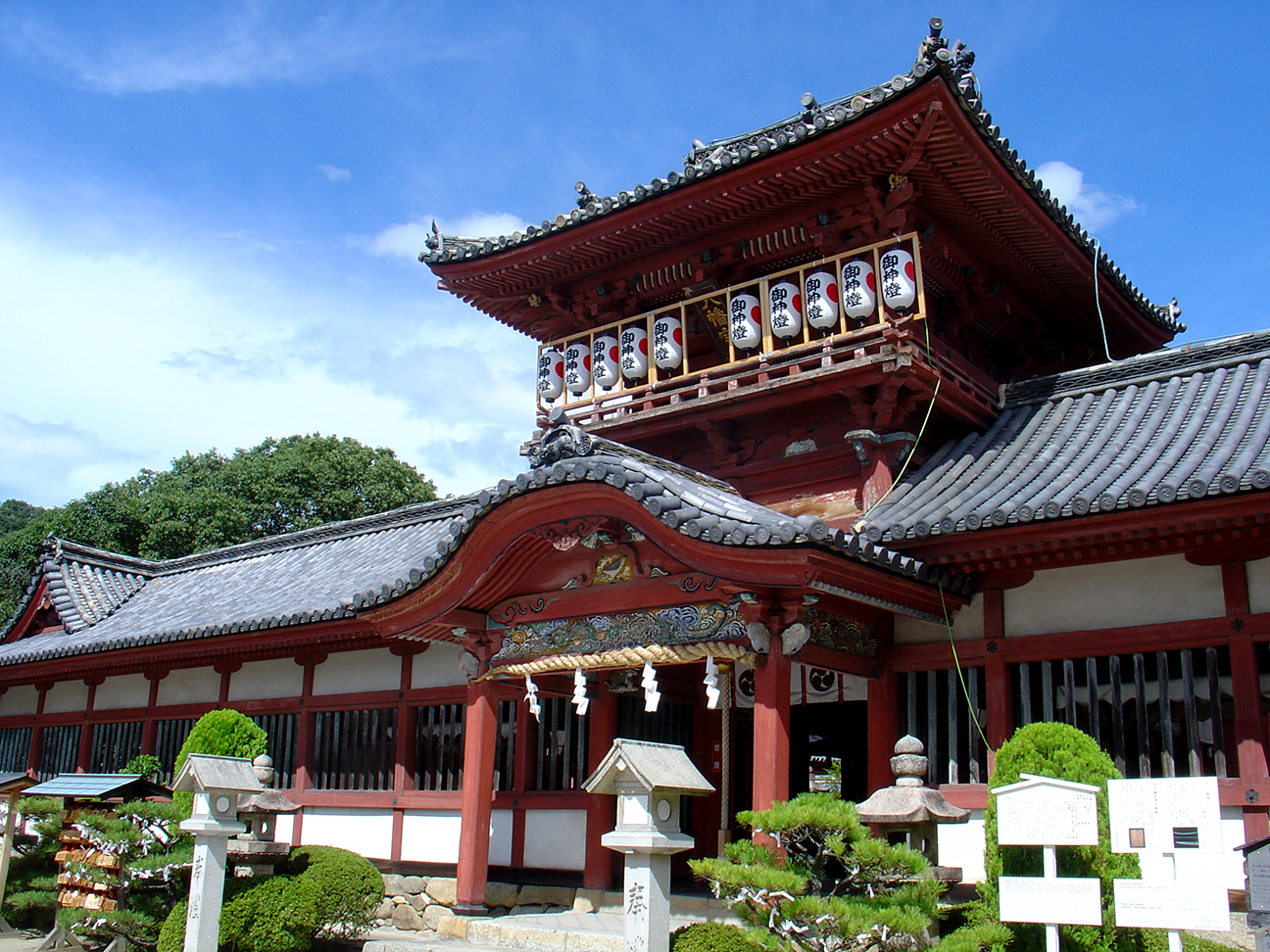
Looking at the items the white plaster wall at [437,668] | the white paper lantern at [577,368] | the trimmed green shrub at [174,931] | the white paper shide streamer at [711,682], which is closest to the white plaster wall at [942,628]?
the white paper shide streamer at [711,682]

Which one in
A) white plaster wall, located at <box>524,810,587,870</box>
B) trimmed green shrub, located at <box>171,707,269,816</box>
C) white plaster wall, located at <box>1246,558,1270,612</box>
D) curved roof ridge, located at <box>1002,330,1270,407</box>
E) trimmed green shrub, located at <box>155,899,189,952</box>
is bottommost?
trimmed green shrub, located at <box>155,899,189,952</box>

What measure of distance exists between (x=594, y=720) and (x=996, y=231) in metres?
7.87

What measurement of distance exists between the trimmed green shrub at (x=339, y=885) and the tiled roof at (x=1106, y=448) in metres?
6.59

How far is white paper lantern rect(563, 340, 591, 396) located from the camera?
15.8m

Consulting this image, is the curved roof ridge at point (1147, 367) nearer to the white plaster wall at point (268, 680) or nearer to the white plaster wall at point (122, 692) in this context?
the white plaster wall at point (268, 680)

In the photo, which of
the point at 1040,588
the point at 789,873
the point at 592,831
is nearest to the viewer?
the point at 789,873

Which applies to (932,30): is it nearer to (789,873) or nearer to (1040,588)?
(1040,588)

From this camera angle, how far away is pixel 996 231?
14055 mm

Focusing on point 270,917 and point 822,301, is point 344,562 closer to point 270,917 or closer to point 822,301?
point 270,917

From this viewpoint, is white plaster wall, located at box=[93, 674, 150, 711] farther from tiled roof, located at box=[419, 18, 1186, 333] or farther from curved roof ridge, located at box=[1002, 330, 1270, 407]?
curved roof ridge, located at box=[1002, 330, 1270, 407]

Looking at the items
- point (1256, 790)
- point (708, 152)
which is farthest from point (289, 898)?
point (708, 152)

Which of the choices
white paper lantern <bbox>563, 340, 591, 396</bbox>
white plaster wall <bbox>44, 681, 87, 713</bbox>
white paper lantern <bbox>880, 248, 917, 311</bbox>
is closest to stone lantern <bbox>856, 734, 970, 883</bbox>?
white paper lantern <bbox>880, 248, 917, 311</bbox>

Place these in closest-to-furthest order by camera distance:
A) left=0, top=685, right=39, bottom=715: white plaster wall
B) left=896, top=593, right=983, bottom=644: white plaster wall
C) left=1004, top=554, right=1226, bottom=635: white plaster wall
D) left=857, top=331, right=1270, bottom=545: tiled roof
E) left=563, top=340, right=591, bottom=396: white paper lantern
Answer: left=857, top=331, right=1270, bottom=545: tiled roof, left=1004, top=554, right=1226, bottom=635: white plaster wall, left=896, top=593, right=983, bottom=644: white plaster wall, left=563, top=340, right=591, bottom=396: white paper lantern, left=0, top=685, right=39, bottom=715: white plaster wall

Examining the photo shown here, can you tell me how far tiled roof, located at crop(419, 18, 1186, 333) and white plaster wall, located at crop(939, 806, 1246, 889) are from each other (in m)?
7.35
